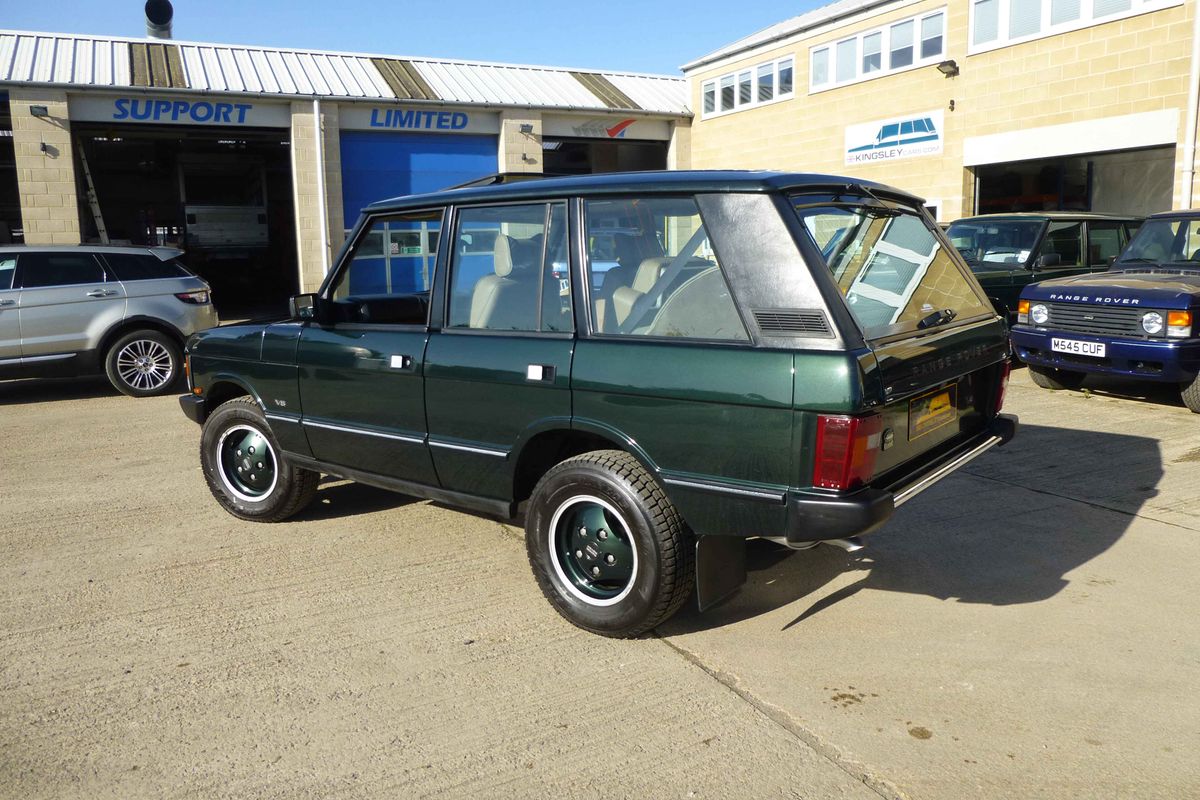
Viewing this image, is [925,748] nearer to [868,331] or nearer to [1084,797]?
[1084,797]

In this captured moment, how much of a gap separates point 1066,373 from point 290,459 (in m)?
7.67

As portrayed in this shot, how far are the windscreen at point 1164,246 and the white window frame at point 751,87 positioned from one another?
13900 millimetres

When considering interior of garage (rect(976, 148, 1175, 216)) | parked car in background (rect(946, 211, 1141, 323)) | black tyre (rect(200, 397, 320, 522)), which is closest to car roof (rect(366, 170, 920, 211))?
black tyre (rect(200, 397, 320, 522))

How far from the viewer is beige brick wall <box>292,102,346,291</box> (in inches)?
821

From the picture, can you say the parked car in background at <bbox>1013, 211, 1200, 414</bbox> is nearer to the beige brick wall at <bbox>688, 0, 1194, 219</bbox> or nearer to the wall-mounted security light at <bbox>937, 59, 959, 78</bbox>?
the beige brick wall at <bbox>688, 0, 1194, 219</bbox>

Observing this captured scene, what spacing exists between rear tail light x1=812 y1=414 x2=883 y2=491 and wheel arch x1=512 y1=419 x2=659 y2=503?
2.13 ft

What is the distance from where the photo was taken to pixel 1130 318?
8133mm

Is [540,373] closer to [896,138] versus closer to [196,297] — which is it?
[196,297]

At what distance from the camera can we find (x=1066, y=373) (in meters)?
9.38

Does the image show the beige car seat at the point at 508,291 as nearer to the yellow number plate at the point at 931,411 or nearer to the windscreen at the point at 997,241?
the yellow number plate at the point at 931,411

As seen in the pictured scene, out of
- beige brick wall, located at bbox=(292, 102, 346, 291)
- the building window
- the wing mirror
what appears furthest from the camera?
the building window

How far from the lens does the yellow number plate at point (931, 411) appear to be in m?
3.65

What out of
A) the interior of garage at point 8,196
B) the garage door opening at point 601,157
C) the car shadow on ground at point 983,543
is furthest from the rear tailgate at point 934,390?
the interior of garage at point 8,196

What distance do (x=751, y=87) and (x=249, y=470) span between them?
67.9 feet
